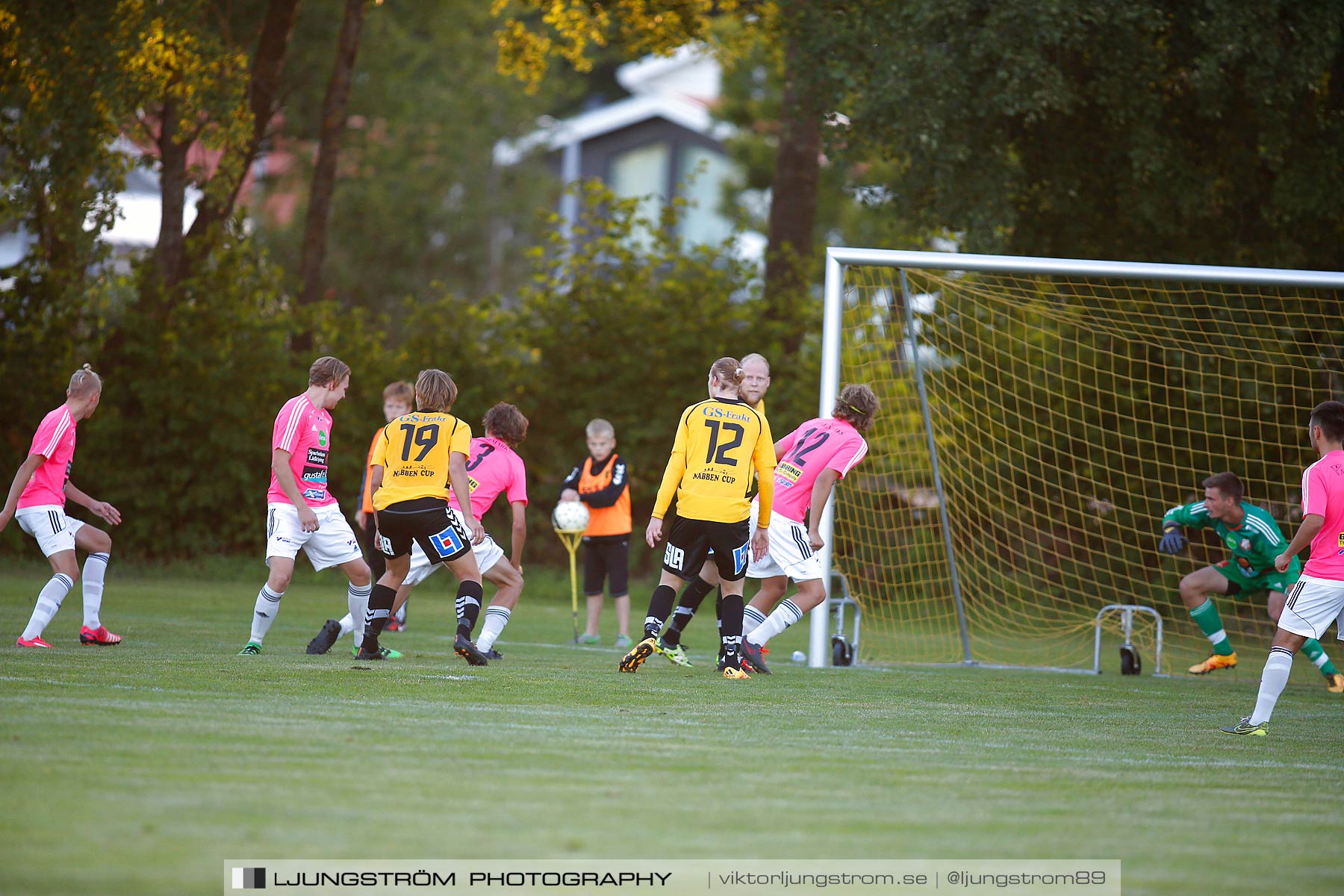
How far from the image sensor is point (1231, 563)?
10422 mm

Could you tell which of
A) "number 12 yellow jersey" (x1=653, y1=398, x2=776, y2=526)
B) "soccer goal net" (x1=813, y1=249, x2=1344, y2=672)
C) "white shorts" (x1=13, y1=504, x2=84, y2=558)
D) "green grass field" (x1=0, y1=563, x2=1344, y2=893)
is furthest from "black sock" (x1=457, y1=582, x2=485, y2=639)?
"soccer goal net" (x1=813, y1=249, x2=1344, y2=672)

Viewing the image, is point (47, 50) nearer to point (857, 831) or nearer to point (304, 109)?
point (304, 109)

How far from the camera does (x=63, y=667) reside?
285 inches

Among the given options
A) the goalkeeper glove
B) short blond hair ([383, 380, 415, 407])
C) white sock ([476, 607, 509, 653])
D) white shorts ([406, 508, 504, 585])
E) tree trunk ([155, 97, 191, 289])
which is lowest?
white sock ([476, 607, 509, 653])

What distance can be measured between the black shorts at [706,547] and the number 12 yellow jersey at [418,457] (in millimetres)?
1341

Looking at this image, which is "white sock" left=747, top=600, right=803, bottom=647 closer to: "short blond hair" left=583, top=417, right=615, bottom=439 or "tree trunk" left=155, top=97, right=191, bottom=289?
"short blond hair" left=583, top=417, right=615, bottom=439

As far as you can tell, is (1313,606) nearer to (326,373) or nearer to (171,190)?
(326,373)

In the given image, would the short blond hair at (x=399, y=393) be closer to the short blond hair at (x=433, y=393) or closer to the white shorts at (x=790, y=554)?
the short blond hair at (x=433, y=393)

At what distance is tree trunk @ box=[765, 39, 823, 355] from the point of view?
1786cm

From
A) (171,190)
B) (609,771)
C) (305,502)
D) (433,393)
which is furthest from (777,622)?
(171,190)

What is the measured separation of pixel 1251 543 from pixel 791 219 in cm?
967

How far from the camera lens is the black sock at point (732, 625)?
8250mm

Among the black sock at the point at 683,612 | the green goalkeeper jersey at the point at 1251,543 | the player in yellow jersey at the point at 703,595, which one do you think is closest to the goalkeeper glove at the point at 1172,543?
the green goalkeeper jersey at the point at 1251,543

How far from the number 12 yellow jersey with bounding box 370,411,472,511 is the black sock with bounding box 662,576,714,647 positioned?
1.61 m
